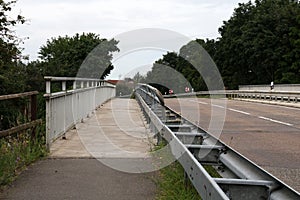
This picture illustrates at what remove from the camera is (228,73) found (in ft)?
285

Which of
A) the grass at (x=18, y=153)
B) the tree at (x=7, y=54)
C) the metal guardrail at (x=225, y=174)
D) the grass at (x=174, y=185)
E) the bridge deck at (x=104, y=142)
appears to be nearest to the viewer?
the metal guardrail at (x=225, y=174)

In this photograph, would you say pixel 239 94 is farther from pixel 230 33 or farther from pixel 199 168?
pixel 199 168

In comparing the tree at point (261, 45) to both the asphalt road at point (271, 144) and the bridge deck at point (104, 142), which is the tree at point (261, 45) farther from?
the bridge deck at point (104, 142)

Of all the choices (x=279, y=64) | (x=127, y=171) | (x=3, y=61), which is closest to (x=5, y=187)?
(x=127, y=171)

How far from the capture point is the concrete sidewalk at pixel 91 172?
566 cm

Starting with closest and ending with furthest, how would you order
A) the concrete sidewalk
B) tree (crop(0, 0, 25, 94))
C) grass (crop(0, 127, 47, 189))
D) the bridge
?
the bridge → the concrete sidewalk → grass (crop(0, 127, 47, 189)) → tree (crop(0, 0, 25, 94))

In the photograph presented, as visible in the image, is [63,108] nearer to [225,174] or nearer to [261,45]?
[225,174]

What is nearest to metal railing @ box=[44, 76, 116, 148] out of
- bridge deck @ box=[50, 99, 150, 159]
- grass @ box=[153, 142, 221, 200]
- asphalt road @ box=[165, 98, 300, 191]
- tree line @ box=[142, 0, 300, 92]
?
bridge deck @ box=[50, 99, 150, 159]

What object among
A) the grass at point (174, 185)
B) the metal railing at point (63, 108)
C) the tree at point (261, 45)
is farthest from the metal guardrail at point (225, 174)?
the tree at point (261, 45)

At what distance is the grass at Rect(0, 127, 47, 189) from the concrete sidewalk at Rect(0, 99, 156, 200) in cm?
15

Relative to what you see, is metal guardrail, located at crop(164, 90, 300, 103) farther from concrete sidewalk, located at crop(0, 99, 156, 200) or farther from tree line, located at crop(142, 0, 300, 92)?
concrete sidewalk, located at crop(0, 99, 156, 200)

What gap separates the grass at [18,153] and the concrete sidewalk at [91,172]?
0.15 metres

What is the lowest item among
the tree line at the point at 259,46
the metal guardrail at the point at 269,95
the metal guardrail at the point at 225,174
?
the metal guardrail at the point at 269,95

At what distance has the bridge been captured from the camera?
4023 mm
